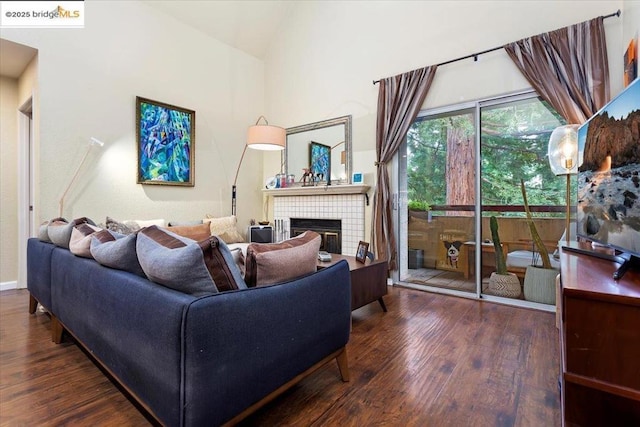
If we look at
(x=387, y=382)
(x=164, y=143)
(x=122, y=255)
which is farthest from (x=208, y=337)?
(x=164, y=143)

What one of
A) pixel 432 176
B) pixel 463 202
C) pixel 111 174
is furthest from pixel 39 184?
pixel 463 202

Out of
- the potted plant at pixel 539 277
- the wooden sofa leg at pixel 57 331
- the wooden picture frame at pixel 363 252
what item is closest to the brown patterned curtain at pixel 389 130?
the wooden picture frame at pixel 363 252

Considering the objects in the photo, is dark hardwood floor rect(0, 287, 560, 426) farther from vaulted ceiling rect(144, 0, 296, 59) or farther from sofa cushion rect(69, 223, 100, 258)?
vaulted ceiling rect(144, 0, 296, 59)

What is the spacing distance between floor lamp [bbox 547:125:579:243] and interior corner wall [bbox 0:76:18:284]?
217 inches

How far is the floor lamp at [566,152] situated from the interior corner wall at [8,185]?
550cm

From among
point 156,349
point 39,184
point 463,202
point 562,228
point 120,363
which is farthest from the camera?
point 463,202

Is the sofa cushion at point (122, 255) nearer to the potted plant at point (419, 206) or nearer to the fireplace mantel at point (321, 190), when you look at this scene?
the fireplace mantel at point (321, 190)

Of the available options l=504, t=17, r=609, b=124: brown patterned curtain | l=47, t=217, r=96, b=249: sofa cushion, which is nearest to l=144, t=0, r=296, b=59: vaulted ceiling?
l=47, t=217, r=96, b=249: sofa cushion

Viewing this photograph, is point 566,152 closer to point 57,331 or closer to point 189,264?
point 189,264

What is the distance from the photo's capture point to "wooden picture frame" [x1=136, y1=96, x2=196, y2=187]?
3775 mm

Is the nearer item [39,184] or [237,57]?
[39,184]

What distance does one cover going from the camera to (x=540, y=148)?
2.86 m

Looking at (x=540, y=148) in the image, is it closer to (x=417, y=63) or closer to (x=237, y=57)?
(x=417, y=63)

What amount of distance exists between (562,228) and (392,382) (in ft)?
7.43
